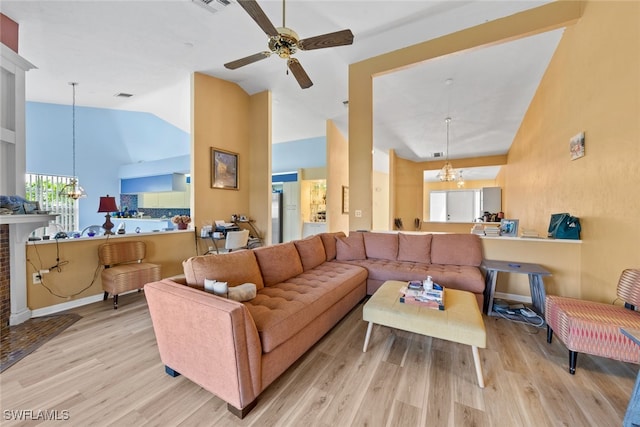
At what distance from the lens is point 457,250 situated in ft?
10.9

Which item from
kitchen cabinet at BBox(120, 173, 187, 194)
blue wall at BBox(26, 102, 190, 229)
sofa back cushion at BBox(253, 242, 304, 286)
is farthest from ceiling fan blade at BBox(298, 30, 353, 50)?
kitchen cabinet at BBox(120, 173, 187, 194)

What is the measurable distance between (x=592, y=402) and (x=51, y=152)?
10456mm

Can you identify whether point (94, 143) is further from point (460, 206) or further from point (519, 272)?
point (460, 206)

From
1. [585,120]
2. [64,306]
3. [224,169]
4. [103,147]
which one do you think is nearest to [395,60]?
[585,120]

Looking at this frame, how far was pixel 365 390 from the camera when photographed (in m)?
1.68

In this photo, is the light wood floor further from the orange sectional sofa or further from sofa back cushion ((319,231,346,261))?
sofa back cushion ((319,231,346,261))

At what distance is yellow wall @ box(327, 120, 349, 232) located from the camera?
247 inches

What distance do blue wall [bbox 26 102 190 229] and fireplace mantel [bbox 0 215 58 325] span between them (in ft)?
16.1

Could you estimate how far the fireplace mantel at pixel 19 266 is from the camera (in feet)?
8.57

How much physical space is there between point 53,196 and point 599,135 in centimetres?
1102

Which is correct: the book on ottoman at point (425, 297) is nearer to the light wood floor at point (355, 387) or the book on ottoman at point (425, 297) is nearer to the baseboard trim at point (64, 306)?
the light wood floor at point (355, 387)

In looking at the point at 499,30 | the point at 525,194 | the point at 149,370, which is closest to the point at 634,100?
the point at 499,30

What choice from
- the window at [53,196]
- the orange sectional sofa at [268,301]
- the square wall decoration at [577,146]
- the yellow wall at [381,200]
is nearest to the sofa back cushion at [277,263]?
the orange sectional sofa at [268,301]

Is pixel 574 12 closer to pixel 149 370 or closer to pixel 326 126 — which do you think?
pixel 326 126
